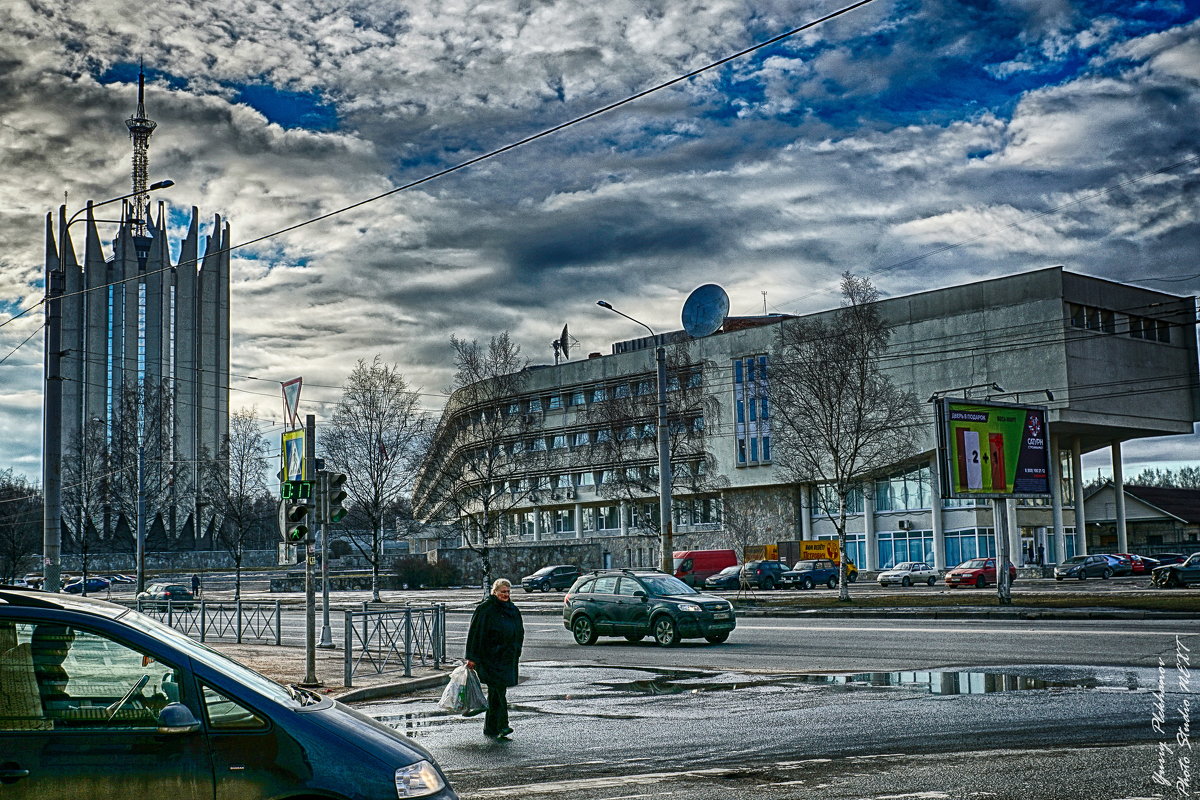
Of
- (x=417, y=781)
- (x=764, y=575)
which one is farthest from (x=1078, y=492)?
(x=417, y=781)

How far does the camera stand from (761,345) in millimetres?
78625

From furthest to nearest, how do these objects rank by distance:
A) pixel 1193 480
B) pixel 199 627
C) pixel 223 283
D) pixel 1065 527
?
pixel 1193 480 → pixel 223 283 → pixel 1065 527 → pixel 199 627

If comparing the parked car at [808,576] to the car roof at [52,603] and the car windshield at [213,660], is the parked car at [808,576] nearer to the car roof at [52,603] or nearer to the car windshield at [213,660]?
the car windshield at [213,660]

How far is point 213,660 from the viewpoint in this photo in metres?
5.47

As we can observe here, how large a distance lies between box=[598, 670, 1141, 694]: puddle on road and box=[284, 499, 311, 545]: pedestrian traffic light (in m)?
5.06

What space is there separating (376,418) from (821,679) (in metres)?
42.3

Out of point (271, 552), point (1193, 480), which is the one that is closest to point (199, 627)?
point (271, 552)

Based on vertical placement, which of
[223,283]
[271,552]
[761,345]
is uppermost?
[223,283]

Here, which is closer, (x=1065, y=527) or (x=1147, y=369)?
(x=1147, y=369)

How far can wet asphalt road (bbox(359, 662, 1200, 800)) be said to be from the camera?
28.0ft

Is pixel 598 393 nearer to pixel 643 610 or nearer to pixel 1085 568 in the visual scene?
pixel 1085 568

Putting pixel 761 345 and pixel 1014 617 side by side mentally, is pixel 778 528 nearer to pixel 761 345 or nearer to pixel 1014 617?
pixel 761 345

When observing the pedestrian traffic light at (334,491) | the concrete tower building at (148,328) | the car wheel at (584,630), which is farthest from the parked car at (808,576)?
the concrete tower building at (148,328)

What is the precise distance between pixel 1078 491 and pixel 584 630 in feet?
187
